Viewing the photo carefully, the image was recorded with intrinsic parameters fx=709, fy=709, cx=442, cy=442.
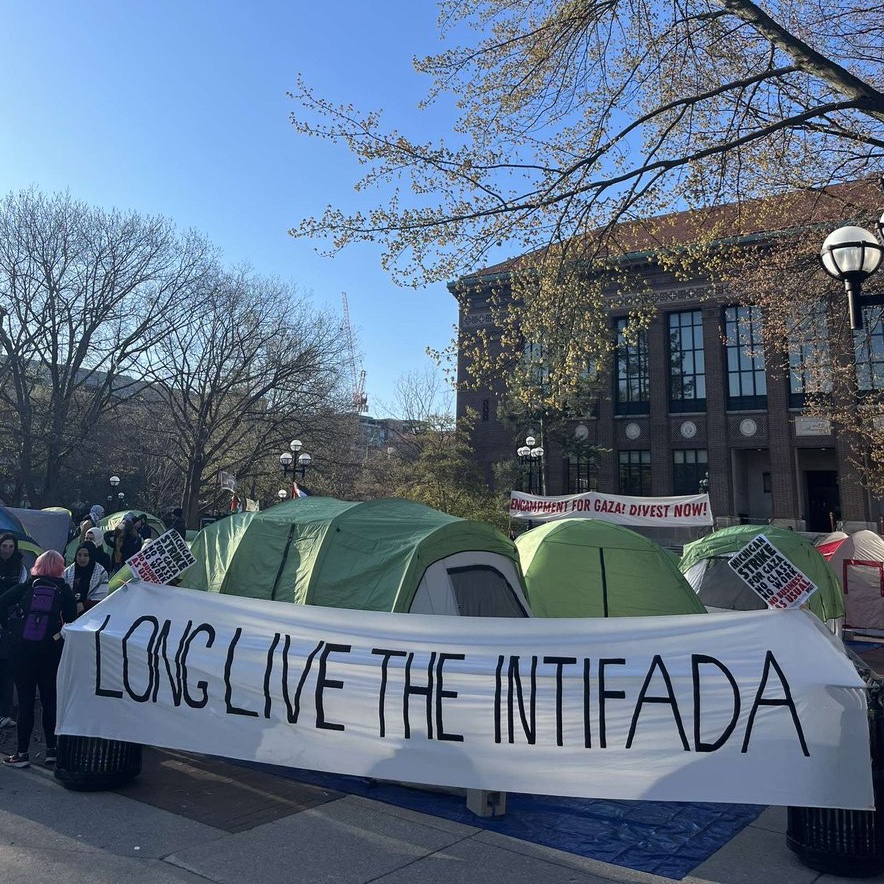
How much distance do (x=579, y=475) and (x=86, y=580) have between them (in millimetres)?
34896

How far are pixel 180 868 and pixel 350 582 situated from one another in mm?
2807

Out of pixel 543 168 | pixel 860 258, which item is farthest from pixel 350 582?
pixel 543 168

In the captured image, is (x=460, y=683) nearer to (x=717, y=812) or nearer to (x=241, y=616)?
(x=241, y=616)

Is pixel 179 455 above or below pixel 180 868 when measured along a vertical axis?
above

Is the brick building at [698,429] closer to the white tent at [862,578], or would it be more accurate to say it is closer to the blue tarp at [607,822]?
the white tent at [862,578]

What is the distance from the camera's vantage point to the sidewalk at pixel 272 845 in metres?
4.37

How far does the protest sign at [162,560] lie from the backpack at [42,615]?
33.4 inches

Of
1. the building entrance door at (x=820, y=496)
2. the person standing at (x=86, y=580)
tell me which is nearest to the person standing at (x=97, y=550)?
the person standing at (x=86, y=580)

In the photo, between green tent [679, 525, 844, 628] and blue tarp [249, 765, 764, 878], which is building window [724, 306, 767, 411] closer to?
green tent [679, 525, 844, 628]

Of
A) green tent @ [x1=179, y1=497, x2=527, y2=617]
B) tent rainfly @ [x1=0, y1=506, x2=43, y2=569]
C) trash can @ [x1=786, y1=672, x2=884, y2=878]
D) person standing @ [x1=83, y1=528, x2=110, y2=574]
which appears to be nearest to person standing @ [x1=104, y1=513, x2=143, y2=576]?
person standing @ [x1=83, y1=528, x2=110, y2=574]

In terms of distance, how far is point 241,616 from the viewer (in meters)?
5.73

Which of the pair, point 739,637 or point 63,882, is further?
point 739,637

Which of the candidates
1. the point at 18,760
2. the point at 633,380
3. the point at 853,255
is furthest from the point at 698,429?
the point at 18,760

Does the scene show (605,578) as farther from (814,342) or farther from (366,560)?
(814,342)
